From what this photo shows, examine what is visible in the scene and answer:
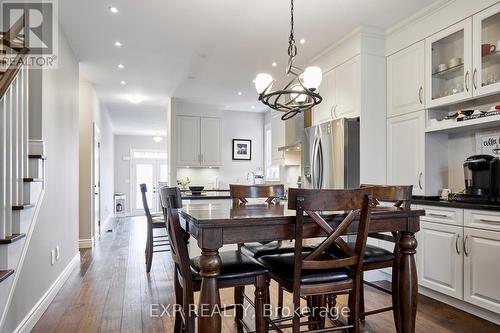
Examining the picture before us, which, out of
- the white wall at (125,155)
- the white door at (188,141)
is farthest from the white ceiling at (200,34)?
the white wall at (125,155)

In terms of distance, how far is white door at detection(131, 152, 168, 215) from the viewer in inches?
461

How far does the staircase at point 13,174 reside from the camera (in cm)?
178

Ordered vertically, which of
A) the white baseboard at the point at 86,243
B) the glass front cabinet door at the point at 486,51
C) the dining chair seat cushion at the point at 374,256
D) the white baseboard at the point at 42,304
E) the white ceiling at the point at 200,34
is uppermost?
the white ceiling at the point at 200,34

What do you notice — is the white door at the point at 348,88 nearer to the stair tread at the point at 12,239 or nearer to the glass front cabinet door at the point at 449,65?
Answer: the glass front cabinet door at the point at 449,65

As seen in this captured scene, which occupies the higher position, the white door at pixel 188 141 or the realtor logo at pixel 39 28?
the realtor logo at pixel 39 28

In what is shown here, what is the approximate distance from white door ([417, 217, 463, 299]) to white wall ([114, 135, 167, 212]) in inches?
402

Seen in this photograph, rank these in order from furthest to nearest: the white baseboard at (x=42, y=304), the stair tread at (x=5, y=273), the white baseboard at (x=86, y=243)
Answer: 1. the white baseboard at (x=86, y=243)
2. the white baseboard at (x=42, y=304)
3. the stair tread at (x=5, y=273)

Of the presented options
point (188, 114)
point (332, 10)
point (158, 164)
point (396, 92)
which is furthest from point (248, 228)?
point (158, 164)

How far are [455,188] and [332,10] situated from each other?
6.95ft

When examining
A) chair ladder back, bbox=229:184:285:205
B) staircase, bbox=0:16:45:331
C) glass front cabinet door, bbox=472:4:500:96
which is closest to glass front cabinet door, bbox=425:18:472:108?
glass front cabinet door, bbox=472:4:500:96

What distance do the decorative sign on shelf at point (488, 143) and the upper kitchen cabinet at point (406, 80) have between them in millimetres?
582

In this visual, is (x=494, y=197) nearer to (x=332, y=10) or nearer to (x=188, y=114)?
(x=332, y=10)

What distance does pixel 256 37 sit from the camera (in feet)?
12.4

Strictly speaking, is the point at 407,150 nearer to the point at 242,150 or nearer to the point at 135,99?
the point at 242,150
